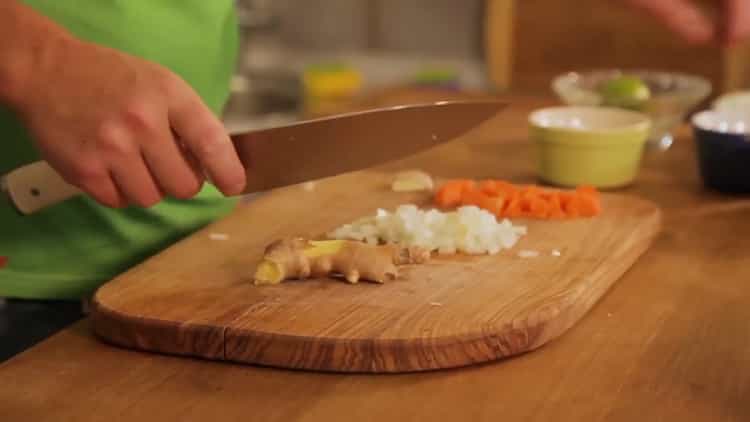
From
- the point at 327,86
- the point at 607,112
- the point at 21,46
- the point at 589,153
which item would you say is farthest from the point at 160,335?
the point at 327,86

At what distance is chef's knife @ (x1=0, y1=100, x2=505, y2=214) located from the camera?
982 mm

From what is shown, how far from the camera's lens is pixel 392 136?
1.04 meters

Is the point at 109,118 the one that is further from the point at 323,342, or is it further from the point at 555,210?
the point at 555,210

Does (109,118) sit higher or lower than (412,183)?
higher

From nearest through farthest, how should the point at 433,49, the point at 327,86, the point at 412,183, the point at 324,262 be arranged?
the point at 324,262 < the point at 412,183 < the point at 327,86 < the point at 433,49

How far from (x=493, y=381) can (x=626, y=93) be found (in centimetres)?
73

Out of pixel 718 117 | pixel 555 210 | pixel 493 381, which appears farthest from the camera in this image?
pixel 718 117

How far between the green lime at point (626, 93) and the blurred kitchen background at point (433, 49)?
76 cm

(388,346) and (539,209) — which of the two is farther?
(539,209)

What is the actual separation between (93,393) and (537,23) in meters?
1.87

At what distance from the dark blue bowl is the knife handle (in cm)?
70

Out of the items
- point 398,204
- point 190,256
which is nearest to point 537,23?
point 398,204

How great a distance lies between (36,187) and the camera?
100 centimetres

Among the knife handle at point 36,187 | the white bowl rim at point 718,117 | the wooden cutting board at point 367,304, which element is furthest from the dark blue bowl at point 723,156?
the knife handle at point 36,187
